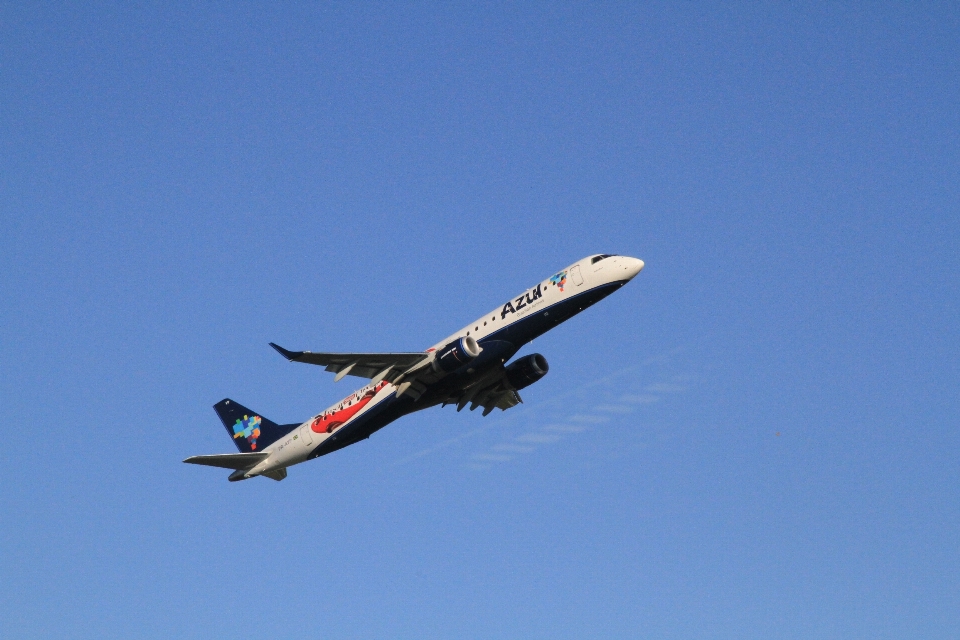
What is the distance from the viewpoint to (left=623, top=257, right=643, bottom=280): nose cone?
65500 mm

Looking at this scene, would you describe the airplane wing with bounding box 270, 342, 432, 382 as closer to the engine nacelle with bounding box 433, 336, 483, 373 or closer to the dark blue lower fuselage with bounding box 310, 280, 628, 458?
the engine nacelle with bounding box 433, 336, 483, 373

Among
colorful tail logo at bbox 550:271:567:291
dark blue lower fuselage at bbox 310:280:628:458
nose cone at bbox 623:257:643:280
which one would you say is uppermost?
colorful tail logo at bbox 550:271:567:291

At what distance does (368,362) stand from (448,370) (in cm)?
475

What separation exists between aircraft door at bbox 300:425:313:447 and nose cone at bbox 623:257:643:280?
22909 mm

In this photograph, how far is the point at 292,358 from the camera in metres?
63.0

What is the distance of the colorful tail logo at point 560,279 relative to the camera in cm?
6600

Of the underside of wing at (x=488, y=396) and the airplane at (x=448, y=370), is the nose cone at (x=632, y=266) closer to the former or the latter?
the airplane at (x=448, y=370)

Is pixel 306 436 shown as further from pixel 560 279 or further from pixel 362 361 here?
pixel 560 279

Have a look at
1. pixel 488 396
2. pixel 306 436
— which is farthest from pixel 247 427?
pixel 488 396

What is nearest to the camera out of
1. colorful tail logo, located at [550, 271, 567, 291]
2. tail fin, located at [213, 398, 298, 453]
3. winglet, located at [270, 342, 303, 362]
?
winglet, located at [270, 342, 303, 362]

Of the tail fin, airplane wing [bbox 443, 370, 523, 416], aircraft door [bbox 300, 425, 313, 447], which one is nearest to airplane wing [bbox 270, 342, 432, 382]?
airplane wing [bbox 443, 370, 523, 416]

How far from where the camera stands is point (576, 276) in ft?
216

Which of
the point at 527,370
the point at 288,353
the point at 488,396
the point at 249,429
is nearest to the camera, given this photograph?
the point at 288,353

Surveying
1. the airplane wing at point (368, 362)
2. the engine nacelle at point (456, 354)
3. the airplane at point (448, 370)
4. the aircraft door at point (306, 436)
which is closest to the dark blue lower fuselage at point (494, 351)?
the airplane at point (448, 370)
